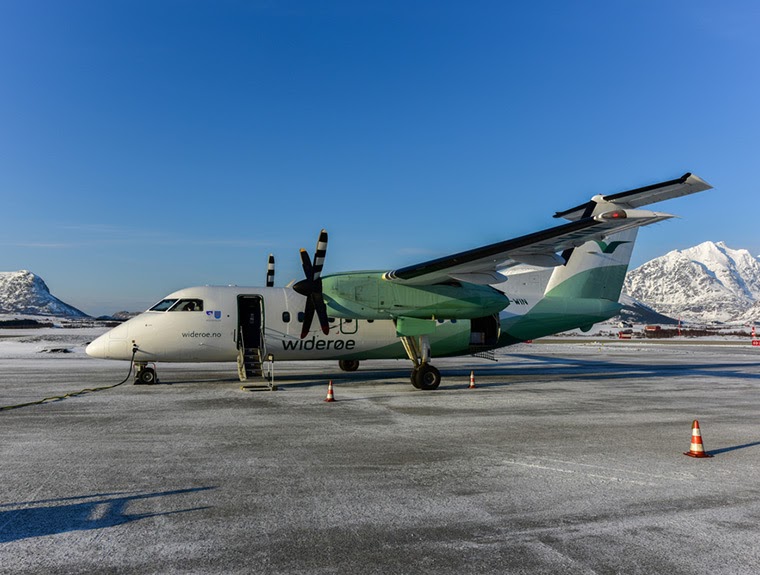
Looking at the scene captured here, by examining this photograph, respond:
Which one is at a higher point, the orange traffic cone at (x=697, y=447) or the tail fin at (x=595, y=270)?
the tail fin at (x=595, y=270)

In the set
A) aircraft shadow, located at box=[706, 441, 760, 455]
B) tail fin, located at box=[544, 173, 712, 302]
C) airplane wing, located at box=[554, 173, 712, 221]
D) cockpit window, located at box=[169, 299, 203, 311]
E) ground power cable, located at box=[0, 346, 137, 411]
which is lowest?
aircraft shadow, located at box=[706, 441, 760, 455]

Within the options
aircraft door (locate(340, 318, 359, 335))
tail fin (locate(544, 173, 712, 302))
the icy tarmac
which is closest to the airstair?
the icy tarmac

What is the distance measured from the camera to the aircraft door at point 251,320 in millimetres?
18547

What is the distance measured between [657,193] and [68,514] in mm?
14298

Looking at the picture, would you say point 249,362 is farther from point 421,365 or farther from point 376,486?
point 376,486

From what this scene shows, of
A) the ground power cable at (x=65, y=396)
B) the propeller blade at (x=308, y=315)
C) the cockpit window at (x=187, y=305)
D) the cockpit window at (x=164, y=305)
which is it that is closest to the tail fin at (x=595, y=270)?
the propeller blade at (x=308, y=315)

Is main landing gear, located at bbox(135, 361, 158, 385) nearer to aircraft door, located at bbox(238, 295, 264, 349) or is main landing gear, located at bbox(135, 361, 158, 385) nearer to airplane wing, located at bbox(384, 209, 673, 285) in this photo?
aircraft door, located at bbox(238, 295, 264, 349)

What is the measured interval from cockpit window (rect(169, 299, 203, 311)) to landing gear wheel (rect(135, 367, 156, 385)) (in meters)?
2.28

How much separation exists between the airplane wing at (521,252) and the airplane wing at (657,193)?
0.80 meters

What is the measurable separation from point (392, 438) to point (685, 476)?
4.72 m

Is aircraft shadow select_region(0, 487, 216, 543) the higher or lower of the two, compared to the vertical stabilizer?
lower

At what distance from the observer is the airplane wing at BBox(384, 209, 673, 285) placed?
13380 mm

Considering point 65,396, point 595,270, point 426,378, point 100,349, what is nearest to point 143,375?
point 100,349

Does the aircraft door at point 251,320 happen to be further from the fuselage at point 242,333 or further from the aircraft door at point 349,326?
the aircraft door at point 349,326
